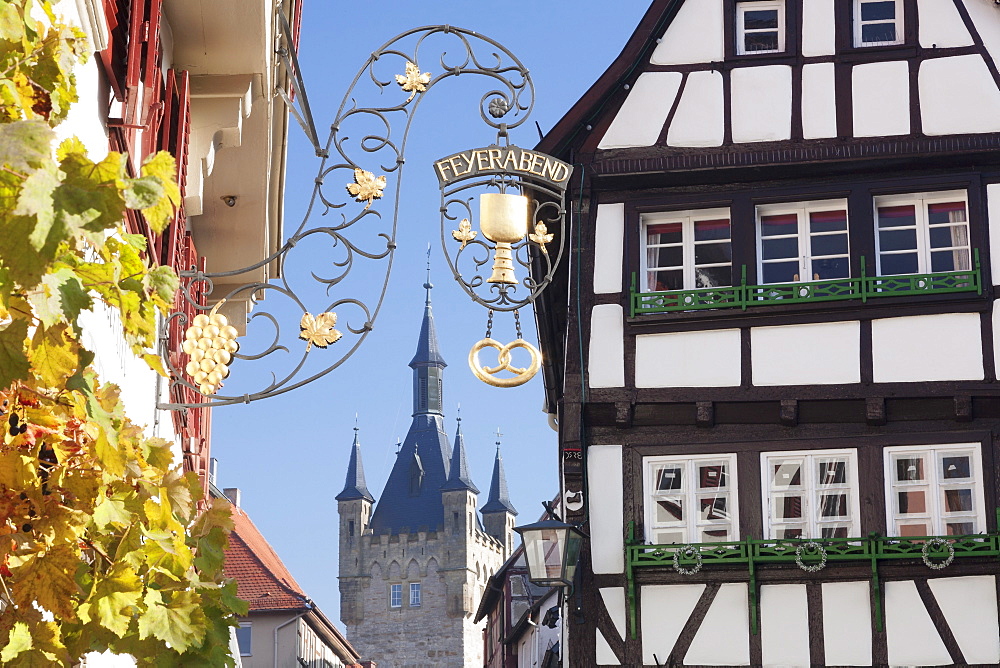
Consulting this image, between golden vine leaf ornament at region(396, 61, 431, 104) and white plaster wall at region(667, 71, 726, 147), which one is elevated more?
white plaster wall at region(667, 71, 726, 147)

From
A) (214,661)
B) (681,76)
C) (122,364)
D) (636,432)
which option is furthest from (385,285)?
(681,76)

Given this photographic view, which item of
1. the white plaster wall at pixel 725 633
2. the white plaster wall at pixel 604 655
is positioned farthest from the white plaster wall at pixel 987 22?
the white plaster wall at pixel 604 655

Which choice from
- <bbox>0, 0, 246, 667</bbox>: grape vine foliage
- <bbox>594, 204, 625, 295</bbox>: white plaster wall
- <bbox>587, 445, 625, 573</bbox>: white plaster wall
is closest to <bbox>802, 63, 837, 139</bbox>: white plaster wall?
<bbox>594, 204, 625, 295</bbox>: white plaster wall

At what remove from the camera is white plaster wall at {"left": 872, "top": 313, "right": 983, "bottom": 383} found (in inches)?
468

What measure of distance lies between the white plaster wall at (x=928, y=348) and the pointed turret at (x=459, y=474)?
8089cm

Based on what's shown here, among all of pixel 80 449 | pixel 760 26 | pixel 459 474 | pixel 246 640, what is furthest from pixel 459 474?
pixel 80 449

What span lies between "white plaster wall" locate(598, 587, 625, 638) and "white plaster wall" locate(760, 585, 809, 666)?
1.07 m

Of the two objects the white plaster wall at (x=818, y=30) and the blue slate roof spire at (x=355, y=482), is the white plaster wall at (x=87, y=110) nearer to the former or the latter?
the white plaster wall at (x=818, y=30)

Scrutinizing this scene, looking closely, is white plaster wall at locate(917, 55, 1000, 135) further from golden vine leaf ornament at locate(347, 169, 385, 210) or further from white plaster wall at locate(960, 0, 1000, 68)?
golden vine leaf ornament at locate(347, 169, 385, 210)

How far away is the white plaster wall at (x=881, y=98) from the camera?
41.6 feet

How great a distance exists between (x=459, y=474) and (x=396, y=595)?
8.30 meters

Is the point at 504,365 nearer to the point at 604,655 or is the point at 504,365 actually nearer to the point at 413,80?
the point at 413,80

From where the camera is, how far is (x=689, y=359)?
12328 mm

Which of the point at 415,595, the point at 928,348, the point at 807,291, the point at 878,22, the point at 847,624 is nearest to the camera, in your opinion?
the point at 847,624
